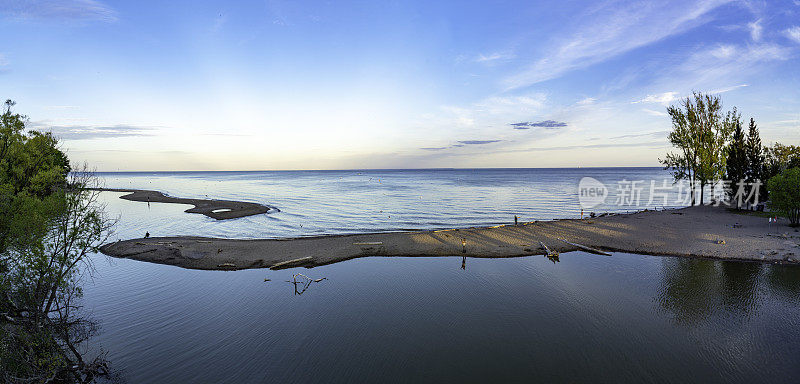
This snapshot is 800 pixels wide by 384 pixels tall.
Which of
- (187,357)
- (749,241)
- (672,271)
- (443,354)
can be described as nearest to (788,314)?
(672,271)

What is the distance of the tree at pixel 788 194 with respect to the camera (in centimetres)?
3788

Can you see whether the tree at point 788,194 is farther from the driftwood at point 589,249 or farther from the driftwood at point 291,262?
the driftwood at point 291,262

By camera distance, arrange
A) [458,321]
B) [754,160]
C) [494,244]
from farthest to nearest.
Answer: [754,160], [494,244], [458,321]

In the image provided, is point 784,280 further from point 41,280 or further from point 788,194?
point 41,280

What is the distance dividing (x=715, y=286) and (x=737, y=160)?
4982 cm

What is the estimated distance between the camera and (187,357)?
17.5 m

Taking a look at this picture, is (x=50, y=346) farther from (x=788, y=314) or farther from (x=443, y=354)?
(x=788, y=314)

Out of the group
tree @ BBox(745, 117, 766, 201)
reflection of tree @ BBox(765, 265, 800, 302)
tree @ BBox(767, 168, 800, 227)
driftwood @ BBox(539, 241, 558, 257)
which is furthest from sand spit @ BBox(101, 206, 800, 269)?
tree @ BBox(745, 117, 766, 201)

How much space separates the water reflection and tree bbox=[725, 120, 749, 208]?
4044cm

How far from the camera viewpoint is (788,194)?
3809cm

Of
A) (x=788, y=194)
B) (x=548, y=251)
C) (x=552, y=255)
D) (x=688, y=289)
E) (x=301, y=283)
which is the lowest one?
(x=301, y=283)

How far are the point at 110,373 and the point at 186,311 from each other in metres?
6.67

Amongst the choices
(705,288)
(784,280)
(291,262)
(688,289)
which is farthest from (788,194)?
(291,262)

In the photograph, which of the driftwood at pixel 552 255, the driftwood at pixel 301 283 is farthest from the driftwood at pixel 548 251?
the driftwood at pixel 301 283
